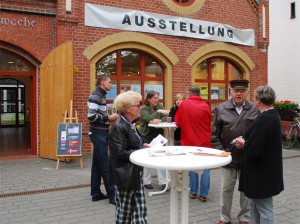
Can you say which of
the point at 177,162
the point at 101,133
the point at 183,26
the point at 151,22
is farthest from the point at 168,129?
the point at 183,26

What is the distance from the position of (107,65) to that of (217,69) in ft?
13.4

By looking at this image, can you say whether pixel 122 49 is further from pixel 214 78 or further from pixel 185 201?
pixel 185 201

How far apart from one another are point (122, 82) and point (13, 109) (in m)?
12.5

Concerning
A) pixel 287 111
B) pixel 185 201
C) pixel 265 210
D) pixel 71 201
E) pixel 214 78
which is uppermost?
pixel 214 78

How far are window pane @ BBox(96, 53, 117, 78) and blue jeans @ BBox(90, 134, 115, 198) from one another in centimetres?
444

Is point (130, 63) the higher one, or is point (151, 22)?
point (151, 22)

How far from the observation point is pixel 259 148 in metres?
3.26

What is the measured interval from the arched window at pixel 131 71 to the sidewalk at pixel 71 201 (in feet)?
9.84

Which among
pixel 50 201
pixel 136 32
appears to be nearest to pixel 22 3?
pixel 136 32

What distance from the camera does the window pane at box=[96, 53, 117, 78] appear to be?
9325mm

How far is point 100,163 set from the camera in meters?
5.20

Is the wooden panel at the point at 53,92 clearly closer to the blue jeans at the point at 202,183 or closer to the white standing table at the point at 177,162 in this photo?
the blue jeans at the point at 202,183

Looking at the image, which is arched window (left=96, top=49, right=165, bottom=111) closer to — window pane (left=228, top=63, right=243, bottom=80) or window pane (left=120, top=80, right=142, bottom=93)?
window pane (left=120, top=80, right=142, bottom=93)

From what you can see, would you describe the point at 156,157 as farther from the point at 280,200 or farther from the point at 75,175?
the point at 75,175
